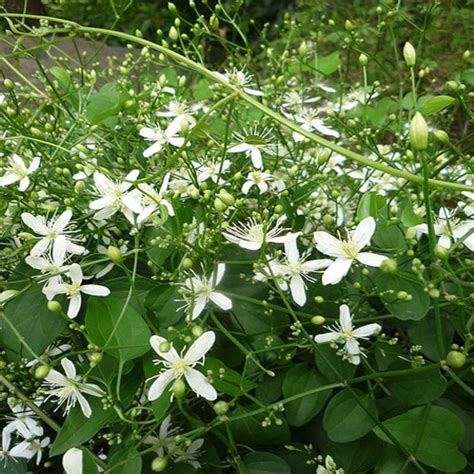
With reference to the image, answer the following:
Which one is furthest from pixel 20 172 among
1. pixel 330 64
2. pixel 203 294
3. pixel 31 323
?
pixel 330 64

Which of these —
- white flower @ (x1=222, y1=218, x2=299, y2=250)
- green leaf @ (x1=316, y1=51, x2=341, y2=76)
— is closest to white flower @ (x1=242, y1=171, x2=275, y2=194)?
white flower @ (x1=222, y1=218, x2=299, y2=250)

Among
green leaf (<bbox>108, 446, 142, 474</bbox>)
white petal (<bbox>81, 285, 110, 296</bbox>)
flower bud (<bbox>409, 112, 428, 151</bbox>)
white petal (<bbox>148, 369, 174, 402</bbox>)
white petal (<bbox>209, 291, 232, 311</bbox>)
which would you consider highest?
flower bud (<bbox>409, 112, 428, 151</bbox>)

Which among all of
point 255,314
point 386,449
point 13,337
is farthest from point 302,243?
point 13,337

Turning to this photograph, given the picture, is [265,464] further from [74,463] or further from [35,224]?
[35,224]

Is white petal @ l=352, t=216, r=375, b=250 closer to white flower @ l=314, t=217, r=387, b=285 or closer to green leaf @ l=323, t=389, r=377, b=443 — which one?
white flower @ l=314, t=217, r=387, b=285

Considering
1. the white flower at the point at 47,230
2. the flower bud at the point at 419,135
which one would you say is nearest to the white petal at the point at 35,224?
the white flower at the point at 47,230

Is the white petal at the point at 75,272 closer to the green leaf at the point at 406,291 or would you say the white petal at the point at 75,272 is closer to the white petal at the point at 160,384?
the white petal at the point at 160,384
